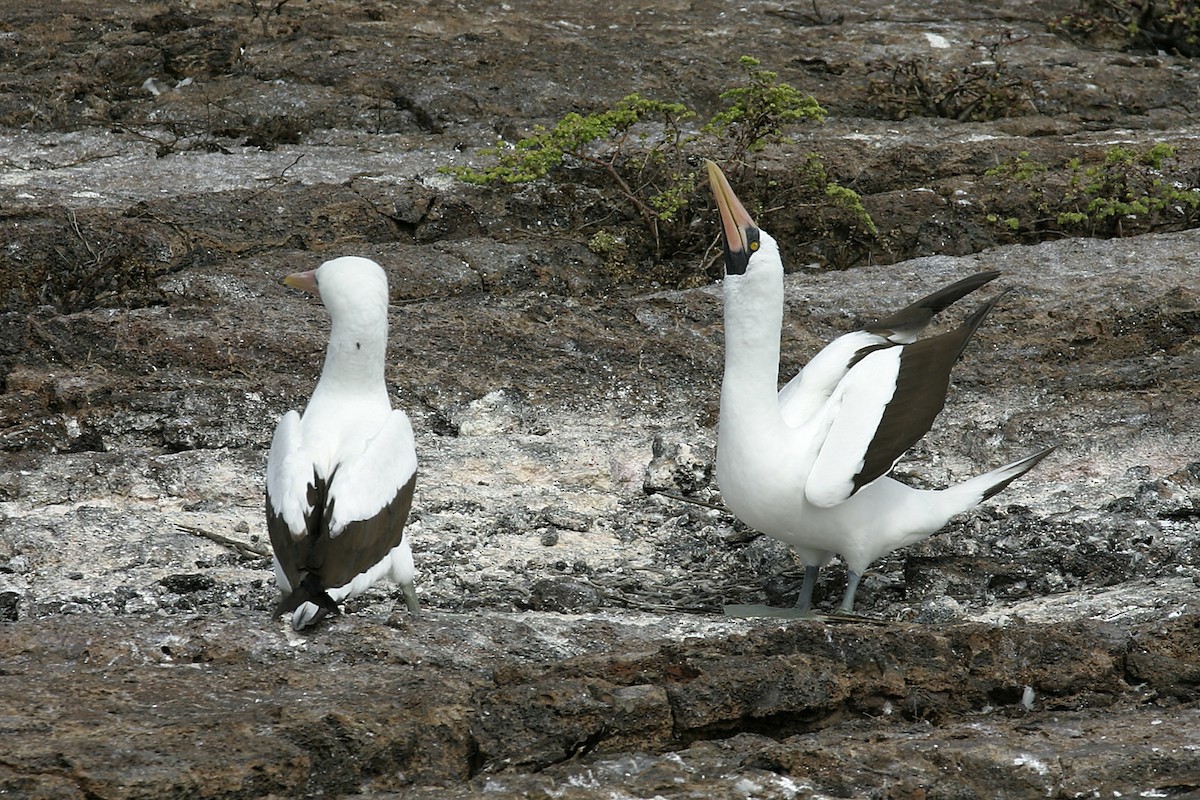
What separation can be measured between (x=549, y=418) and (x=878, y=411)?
6.85ft

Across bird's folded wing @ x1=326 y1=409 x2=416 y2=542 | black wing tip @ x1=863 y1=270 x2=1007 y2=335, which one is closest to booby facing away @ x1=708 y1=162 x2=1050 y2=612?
black wing tip @ x1=863 y1=270 x2=1007 y2=335

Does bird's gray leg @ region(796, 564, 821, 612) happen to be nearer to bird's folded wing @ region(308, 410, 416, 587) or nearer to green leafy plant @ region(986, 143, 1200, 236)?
bird's folded wing @ region(308, 410, 416, 587)

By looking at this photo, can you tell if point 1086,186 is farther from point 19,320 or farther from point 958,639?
point 19,320

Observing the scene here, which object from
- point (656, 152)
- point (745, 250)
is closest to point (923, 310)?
point (745, 250)

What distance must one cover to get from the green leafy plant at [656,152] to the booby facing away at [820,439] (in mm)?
3167

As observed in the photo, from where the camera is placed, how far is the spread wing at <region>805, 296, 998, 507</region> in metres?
4.69

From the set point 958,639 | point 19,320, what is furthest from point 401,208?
point 958,639

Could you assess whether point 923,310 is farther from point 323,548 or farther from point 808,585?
point 323,548

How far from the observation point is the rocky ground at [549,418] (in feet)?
10.8

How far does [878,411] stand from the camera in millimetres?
4801

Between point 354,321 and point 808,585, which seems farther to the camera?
point 808,585

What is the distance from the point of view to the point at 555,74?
1017 cm

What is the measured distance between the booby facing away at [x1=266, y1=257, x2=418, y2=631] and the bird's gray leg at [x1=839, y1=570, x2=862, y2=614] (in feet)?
4.86

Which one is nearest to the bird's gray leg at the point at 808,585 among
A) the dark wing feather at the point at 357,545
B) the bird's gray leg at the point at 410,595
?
the bird's gray leg at the point at 410,595
